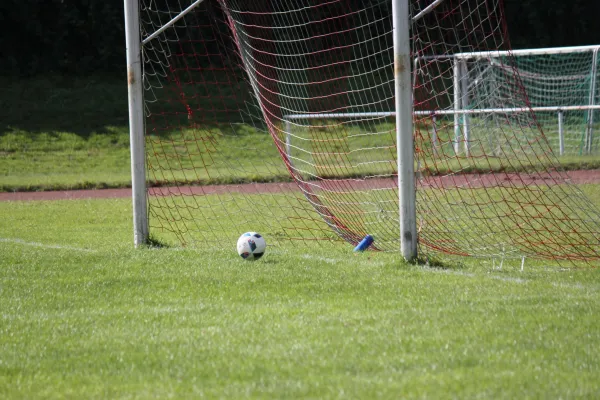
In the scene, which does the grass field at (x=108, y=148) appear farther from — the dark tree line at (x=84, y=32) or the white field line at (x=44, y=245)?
the white field line at (x=44, y=245)

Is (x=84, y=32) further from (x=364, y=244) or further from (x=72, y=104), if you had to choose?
(x=364, y=244)

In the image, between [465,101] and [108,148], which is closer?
[465,101]

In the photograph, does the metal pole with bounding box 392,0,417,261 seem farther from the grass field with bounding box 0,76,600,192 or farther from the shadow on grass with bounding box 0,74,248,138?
the shadow on grass with bounding box 0,74,248,138

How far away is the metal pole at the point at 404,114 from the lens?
6781 mm

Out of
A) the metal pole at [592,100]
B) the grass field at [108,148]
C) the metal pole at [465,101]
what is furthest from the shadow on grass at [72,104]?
the metal pole at [592,100]

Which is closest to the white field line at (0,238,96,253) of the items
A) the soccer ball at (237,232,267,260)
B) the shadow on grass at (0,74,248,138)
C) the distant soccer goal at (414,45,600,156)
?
the soccer ball at (237,232,267,260)

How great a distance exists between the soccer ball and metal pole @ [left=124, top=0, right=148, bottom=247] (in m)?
1.64

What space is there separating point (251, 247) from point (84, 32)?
22.3 m

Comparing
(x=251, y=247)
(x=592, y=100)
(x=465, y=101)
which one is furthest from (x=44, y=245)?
(x=592, y=100)

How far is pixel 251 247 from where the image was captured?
713 cm

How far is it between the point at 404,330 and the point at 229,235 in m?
4.88

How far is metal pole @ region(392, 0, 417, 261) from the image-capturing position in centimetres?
678

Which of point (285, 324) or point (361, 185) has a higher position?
point (285, 324)

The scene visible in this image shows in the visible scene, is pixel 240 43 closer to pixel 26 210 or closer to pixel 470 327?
pixel 26 210
